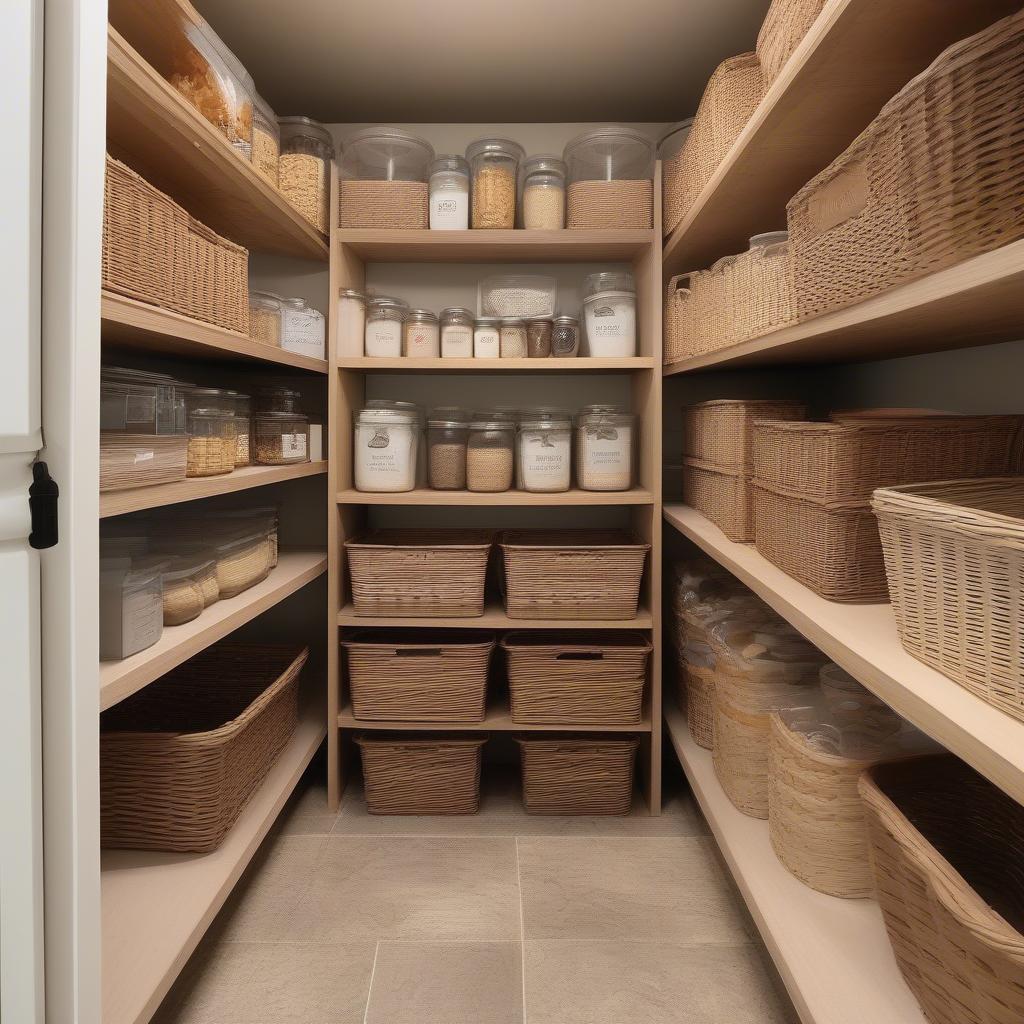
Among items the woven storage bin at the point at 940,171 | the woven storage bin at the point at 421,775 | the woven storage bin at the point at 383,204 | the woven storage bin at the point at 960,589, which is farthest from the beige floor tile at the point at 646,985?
the woven storage bin at the point at 383,204

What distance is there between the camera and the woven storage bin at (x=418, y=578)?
224 cm

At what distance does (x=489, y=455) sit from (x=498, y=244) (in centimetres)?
62

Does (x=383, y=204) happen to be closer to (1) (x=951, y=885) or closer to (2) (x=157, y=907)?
(2) (x=157, y=907)

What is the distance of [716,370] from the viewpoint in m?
2.51

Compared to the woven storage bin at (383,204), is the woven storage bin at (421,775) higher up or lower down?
lower down

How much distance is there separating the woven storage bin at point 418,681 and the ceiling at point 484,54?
166 cm

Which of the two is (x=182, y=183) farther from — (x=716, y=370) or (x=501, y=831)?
(x=501, y=831)

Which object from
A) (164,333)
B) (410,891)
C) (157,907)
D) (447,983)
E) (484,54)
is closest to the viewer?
(164,333)

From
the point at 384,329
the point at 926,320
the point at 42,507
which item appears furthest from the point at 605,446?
the point at 42,507

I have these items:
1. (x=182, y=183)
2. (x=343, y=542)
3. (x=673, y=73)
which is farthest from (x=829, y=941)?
(x=673, y=73)

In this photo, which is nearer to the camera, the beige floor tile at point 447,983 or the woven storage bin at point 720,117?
the beige floor tile at point 447,983

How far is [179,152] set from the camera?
157 cm

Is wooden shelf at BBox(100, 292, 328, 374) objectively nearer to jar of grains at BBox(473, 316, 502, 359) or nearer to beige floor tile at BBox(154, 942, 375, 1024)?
jar of grains at BBox(473, 316, 502, 359)

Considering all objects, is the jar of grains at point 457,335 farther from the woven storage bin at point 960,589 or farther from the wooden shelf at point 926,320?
the woven storage bin at point 960,589
